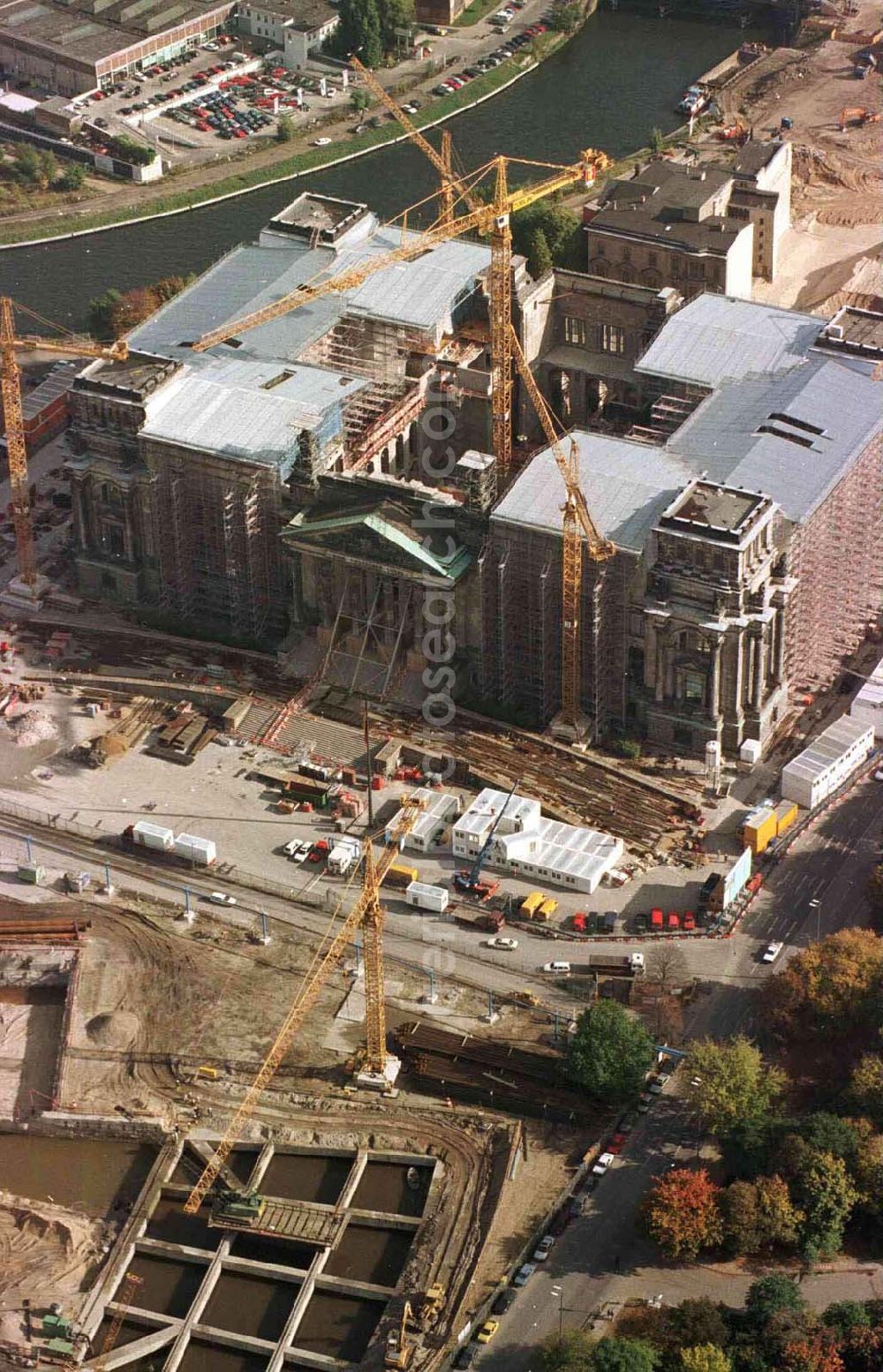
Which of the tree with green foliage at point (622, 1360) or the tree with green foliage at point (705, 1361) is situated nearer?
the tree with green foliage at point (622, 1360)

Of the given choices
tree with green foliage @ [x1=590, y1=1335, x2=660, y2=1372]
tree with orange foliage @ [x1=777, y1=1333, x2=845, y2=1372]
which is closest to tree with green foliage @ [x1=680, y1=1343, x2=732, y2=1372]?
tree with green foliage @ [x1=590, y1=1335, x2=660, y2=1372]

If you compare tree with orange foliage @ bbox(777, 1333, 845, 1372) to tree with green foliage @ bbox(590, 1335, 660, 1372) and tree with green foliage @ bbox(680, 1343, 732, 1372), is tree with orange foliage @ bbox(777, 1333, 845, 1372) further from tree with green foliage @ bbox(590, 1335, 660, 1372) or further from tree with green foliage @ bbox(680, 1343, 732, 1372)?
tree with green foliage @ bbox(590, 1335, 660, 1372)

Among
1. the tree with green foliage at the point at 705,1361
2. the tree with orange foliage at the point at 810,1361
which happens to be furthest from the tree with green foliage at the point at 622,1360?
the tree with orange foliage at the point at 810,1361

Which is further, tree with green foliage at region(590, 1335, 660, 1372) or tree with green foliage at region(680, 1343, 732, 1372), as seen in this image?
tree with green foliage at region(680, 1343, 732, 1372)

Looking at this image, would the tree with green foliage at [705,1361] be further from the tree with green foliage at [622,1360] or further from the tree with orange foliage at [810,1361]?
the tree with orange foliage at [810,1361]
